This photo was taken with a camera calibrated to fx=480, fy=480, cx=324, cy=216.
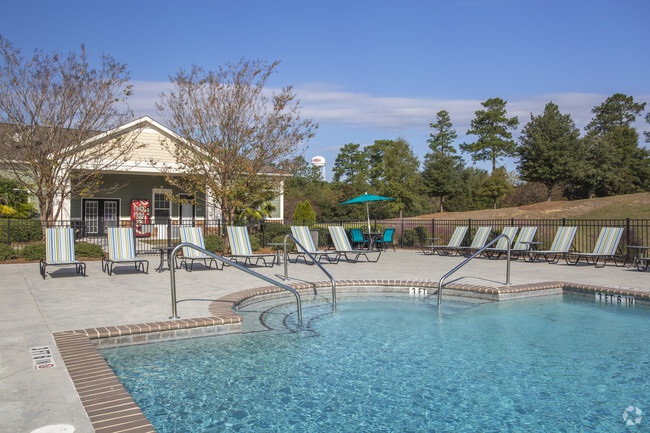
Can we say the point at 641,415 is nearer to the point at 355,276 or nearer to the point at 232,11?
Result: the point at 355,276

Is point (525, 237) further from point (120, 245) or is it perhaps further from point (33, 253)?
point (33, 253)

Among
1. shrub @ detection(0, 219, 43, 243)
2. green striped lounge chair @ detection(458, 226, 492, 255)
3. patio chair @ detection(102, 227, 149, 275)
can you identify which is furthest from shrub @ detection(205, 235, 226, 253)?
green striped lounge chair @ detection(458, 226, 492, 255)

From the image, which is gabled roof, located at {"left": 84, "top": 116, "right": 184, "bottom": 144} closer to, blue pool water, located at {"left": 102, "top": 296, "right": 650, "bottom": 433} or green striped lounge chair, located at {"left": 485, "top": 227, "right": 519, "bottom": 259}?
green striped lounge chair, located at {"left": 485, "top": 227, "right": 519, "bottom": 259}

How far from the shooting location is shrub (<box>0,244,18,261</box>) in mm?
13438

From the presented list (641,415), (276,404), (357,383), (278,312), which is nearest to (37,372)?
(276,404)

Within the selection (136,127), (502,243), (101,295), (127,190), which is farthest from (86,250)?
(502,243)

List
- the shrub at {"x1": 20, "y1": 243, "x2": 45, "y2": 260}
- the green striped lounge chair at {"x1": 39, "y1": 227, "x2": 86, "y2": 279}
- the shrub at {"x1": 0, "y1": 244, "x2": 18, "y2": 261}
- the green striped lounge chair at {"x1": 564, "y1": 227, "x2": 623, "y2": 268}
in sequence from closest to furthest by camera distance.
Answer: the green striped lounge chair at {"x1": 39, "y1": 227, "x2": 86, "y2": 279}, the green striped lounge chair at {"x1": 564, "y1": 227, "x2": 623, "y2": 268}, the shrub at {"x1": 0, "y1": 244, "x2": 18, "y2": 261}, the shrub at {"x1": 20, "y1": 243, "x2": 45, "y2": 260}

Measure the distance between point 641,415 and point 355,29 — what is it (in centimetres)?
1439

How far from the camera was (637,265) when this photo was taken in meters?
12.4

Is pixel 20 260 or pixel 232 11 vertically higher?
pixel 232 11

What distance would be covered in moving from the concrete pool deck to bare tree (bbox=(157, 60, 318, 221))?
18.4 ft

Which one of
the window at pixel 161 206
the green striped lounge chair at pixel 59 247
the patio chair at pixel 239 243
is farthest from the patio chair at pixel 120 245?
the window at pixel 161 206

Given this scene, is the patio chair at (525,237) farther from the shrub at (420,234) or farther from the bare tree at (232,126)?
the bare tree at (232,126)

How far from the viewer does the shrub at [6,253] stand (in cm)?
1344
